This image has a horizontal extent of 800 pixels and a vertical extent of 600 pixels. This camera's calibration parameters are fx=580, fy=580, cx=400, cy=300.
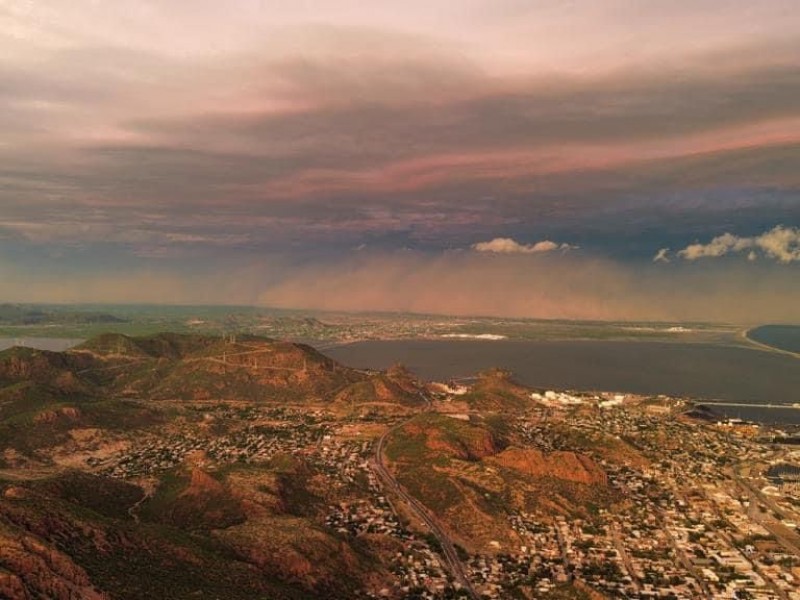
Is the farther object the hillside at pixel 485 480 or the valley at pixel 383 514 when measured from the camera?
the hillside at pixel 485 480

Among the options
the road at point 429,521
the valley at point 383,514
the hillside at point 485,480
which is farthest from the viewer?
the hillside at point 485,480

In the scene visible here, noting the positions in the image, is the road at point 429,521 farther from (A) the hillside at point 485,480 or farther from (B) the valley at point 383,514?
(A) the hillside at point 485,480

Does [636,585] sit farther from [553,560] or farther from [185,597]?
[185,597]

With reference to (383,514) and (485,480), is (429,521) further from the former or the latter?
(485,480)

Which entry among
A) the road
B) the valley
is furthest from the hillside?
the road

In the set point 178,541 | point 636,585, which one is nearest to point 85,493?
point 178,541

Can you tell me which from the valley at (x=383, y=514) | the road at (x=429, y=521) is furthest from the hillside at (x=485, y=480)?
the road at (x=429, y=521)

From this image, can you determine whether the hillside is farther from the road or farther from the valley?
the road

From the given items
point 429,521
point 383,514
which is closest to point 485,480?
point 429,521
